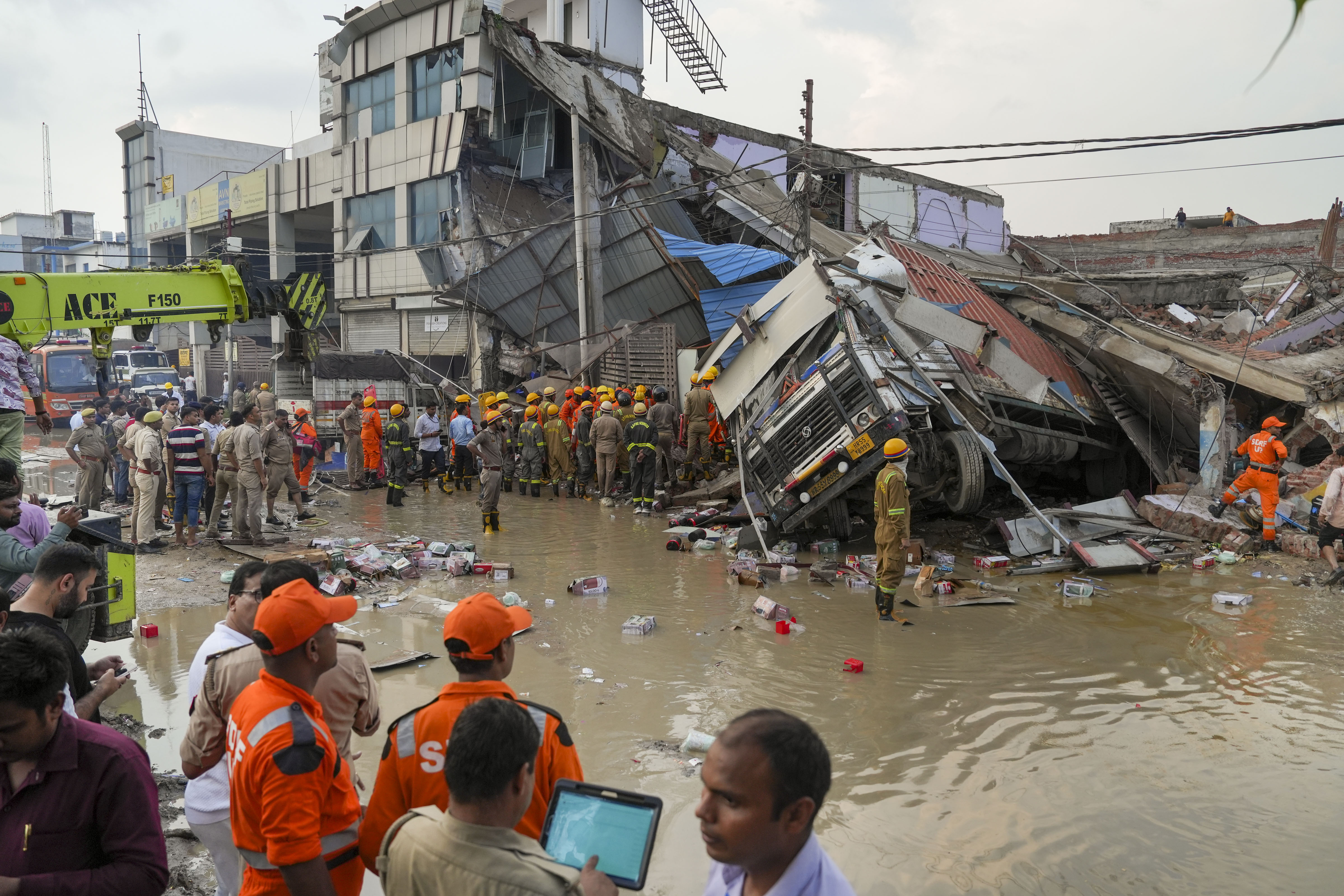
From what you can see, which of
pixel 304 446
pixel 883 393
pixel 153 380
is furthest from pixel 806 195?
pixel 153 380

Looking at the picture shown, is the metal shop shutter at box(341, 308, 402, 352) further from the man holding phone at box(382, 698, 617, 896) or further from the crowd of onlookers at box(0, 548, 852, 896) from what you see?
the man holding phone at box(382, 698, 617, 896)

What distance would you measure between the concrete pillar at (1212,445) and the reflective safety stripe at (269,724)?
460 inches

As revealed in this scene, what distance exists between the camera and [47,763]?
2027 mm

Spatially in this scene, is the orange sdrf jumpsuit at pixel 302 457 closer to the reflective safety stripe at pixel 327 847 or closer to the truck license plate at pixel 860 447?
the truck license plate at pixel 860 447

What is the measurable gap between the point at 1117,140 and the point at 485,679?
8041 millimetres

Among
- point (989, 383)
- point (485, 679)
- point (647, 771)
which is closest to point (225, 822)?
point (485, 679)

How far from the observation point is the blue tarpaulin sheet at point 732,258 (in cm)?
1772

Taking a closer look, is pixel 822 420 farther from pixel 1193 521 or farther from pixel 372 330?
pixel 372 330

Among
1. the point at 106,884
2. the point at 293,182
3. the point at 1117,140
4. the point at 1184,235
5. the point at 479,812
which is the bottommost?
the point at 106,884

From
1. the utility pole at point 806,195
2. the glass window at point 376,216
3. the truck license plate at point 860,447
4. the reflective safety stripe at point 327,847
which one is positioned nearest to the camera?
the reflective safety stripe at point 327,847

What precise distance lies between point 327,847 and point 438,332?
72.8 ft

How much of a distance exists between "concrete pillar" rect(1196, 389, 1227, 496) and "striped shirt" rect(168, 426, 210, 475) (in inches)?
479

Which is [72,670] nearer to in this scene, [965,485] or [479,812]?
[479,812]

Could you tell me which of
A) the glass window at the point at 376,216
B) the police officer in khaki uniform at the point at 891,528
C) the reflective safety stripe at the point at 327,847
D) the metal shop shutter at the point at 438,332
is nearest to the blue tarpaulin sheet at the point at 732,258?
the metal shop shutter at the point at 438,332
